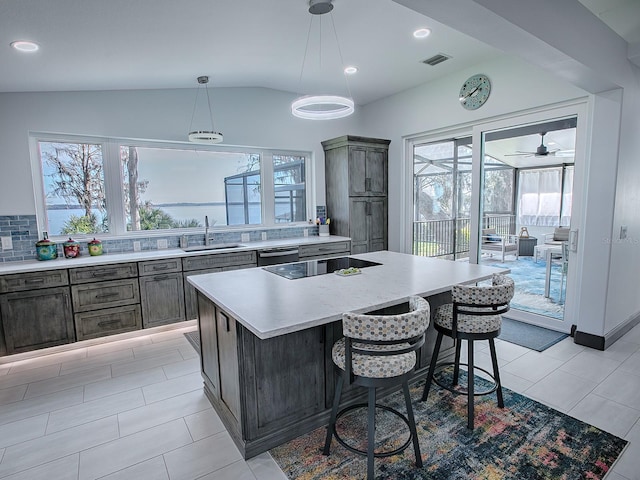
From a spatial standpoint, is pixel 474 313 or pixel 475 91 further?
pixel 475 91

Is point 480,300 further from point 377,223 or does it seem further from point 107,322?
point 107,322

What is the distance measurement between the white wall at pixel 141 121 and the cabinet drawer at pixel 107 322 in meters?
1.26

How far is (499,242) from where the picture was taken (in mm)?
5426

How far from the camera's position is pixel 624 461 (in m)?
1.93

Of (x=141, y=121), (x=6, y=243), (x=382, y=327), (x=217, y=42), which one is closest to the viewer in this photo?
(x=382, y=327)

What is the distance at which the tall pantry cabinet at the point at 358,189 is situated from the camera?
5148mm

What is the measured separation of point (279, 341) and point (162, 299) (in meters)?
2.35

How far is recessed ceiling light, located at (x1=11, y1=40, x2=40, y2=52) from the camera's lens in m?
2.44

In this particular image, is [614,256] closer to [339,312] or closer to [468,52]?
[468,52]

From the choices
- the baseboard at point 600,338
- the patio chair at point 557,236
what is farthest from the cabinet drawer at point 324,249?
the baseboard at point 600,338

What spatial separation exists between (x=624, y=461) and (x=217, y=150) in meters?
4.88

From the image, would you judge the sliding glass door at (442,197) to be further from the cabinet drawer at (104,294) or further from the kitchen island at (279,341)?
the cabinet drawer at (104,294)

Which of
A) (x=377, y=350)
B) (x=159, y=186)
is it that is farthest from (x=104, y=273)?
(x=377, y=350)

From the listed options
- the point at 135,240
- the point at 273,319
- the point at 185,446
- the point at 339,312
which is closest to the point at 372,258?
the point at 339,312
